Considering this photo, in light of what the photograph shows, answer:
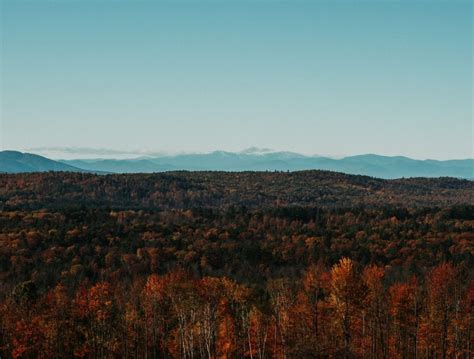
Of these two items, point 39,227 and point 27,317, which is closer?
point 27,317

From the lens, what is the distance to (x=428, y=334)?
87.1 meters

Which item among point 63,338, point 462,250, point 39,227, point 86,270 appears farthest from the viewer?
point 39,227

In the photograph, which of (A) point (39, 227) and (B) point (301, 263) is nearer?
(B) point (301, 263)

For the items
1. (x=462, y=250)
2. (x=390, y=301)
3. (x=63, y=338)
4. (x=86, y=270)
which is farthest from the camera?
(x=462, y=250)

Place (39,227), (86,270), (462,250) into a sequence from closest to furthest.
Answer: (86,270) < (462,250) < (39,227)

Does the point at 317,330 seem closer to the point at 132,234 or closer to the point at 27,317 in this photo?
the point at 27,317

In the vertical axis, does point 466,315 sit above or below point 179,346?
above

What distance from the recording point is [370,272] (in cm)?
9769

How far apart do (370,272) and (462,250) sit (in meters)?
86.0

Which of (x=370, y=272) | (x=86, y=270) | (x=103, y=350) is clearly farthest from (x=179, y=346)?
(x=86, y=270)

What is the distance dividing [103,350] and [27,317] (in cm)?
1152

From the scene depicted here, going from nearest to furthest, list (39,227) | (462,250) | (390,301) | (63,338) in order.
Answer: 1. (63,338)
2. (390,301)
3. (462,250)
4. (39,227)

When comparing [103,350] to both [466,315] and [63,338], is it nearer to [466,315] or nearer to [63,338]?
[63,338]

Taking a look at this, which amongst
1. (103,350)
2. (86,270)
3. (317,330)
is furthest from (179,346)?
(86,270)
